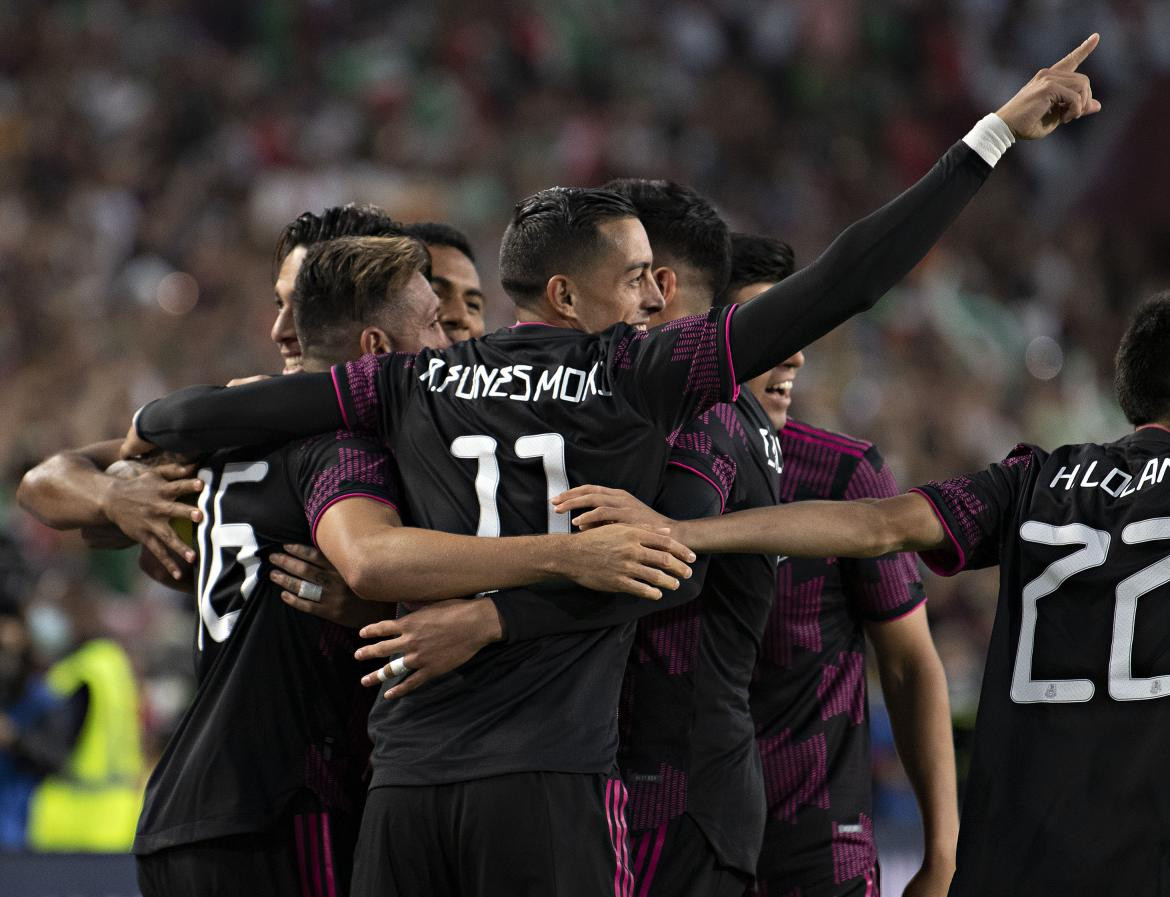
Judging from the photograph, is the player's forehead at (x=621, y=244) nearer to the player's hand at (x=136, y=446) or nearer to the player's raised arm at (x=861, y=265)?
the player's raised arm at (x=861, y=265)

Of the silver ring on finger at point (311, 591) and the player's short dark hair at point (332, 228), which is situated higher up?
the player's short dark hair at point (332, 228)

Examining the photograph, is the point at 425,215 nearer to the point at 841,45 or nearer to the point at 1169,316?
the point at 841,45

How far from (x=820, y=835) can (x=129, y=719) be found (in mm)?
4676

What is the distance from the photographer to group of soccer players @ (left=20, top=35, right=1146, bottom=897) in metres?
2.79

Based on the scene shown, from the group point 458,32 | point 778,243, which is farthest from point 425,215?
point 778,243

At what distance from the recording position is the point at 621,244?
315 centimetres

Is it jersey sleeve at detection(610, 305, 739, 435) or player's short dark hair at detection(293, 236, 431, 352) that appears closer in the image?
jersey sleeve at detection(610, 305, 739, 435)

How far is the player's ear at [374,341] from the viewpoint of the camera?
347 cm

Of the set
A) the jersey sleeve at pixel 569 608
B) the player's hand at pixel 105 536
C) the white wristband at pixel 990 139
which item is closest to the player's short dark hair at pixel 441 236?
the player's hand at pixel 105 536

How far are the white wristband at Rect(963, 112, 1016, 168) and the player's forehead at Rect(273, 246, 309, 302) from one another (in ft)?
5.61

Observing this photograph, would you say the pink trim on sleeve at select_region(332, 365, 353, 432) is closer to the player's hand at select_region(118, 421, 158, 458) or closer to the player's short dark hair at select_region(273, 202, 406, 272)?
the player's hand at select_region(118, 421, 158, 458)

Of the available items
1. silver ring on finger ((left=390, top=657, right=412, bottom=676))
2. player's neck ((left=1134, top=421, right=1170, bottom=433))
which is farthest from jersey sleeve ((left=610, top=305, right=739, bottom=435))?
player's neck ((left=1134, top=421, right=1170, bottom=433))

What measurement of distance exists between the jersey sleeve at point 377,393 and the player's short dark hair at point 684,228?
87 cm

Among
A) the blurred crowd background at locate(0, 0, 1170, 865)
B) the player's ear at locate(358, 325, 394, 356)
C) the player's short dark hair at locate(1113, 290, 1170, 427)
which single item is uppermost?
the blurred crowd background at locate(0, 0, 1170, 865)
